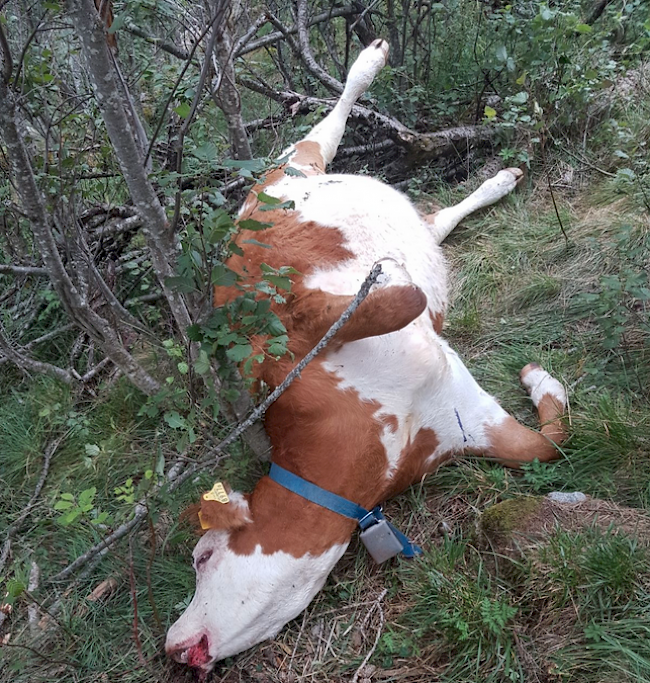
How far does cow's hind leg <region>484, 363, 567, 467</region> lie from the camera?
245 centimetres

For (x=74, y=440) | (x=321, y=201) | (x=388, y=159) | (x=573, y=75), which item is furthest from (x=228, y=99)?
(x=573, y=75)

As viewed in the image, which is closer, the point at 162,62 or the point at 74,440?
the point at 74,440

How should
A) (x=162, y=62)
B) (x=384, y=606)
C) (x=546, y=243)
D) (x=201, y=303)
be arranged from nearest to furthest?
(x=201, y=303)
(x=384, y=606)
(x=546, y=243)
(x=162, y=62)

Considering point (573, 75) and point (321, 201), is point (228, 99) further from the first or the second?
point (573, 75)

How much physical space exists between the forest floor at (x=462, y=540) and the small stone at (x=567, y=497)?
36 millimetres

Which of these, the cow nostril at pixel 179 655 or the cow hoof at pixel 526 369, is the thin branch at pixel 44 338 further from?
the cow hoof at pixel 526 369

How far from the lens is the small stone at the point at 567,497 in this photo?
2.21m

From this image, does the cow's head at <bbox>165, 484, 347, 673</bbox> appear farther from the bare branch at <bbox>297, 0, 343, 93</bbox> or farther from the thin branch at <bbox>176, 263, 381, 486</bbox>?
the bare branch at <bbox>297, 0, 343, 93</bbox>

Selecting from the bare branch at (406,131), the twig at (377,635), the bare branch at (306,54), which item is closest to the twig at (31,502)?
the twig at (377,635)

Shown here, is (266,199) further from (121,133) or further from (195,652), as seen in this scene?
(195,652)

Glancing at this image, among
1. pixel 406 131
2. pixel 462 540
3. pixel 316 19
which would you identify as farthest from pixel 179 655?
pixel 316 19

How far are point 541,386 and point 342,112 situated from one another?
2141 millimetres

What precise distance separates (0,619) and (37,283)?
1.92 m

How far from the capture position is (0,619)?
2.41 metres
